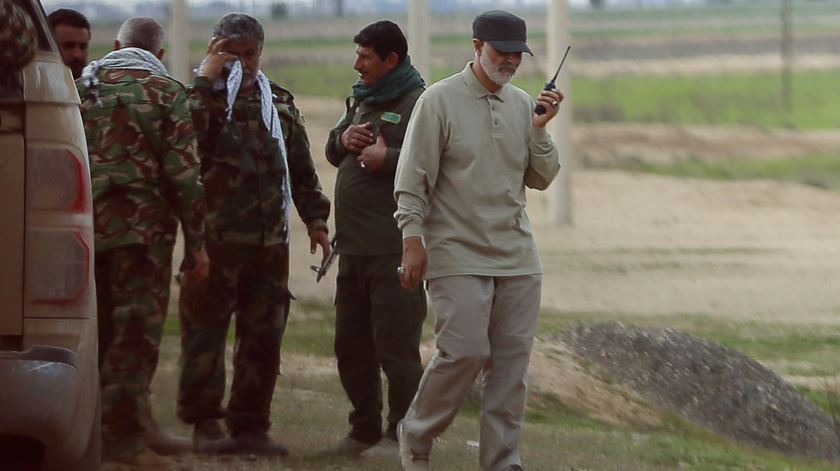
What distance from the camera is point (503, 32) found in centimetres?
668

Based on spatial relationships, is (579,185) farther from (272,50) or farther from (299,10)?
(299,10)

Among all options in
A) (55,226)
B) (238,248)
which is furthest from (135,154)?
(55,226)

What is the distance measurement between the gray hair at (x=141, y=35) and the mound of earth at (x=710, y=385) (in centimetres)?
423

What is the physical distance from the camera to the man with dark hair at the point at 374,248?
7535 mm

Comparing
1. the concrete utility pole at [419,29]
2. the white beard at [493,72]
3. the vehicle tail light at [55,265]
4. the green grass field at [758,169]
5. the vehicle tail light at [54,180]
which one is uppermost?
the concrete utility pole at [419,29]

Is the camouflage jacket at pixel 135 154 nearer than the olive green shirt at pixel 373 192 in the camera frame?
Yes

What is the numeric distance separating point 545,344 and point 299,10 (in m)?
49.5

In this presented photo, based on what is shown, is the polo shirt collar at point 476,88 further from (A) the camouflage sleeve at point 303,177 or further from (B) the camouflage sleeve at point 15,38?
(B) the camouflage sleeve at point 15,38

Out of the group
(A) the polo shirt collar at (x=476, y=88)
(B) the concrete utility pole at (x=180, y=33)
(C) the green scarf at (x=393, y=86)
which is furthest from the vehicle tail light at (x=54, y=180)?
(B) the concrete utility pole at (x=180, y=33)

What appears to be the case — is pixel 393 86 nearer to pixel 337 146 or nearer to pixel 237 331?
pixel 337 146

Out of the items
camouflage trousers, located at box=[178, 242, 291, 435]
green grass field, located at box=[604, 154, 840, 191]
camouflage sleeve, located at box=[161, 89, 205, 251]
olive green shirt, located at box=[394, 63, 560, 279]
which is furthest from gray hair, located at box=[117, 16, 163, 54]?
green grass field, located at box=[604, 154, 840, 191]

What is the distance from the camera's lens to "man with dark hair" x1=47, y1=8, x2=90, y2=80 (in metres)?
7.55

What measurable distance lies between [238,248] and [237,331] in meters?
0.36

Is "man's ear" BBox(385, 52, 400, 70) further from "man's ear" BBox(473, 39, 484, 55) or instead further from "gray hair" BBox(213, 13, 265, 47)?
"man's ear" BBox(473, 39, 484, 55)
